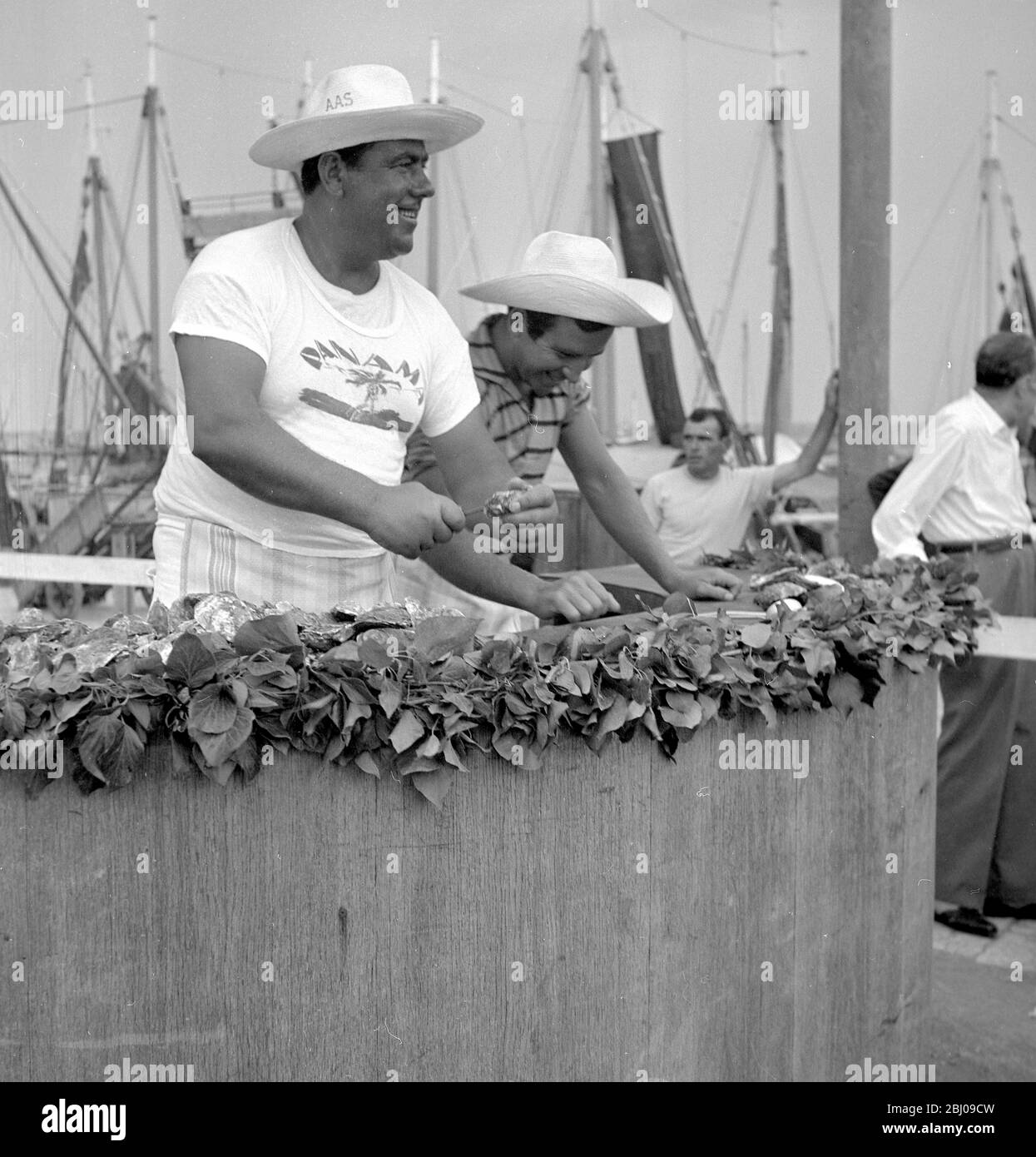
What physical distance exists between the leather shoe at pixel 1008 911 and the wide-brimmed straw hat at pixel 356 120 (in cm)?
315

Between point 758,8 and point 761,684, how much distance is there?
3.84 metres

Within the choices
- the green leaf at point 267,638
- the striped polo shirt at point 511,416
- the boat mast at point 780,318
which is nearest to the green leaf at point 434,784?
the green leaf at point 267,638

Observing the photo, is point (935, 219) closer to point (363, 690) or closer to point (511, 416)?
point (511, 416)

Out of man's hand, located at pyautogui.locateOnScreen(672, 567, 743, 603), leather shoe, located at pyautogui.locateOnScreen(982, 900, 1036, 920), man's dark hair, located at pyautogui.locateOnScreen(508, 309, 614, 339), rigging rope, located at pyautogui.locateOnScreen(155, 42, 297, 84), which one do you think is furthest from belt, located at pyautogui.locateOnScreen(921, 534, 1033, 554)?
rigging rope, located at pyautogui.locateOnScreen(155, 42, 297, 84)

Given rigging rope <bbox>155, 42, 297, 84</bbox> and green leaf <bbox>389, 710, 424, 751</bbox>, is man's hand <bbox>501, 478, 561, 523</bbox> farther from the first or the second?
rigging rope <bbox>155, 42, 297, 84</bbox>

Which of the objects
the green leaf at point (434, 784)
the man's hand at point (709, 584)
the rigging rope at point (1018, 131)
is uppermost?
the rigging rope at point (1018, 131)

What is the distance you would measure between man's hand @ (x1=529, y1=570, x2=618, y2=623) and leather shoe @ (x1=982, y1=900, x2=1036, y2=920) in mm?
2504

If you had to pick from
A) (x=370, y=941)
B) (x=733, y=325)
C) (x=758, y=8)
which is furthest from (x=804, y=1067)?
(x=758, y=8)

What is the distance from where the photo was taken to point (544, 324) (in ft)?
9.98

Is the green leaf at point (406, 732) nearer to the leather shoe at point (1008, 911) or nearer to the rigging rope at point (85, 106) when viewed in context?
the rigging rope at point (85, 106)

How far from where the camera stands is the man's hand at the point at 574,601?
Result: 2.52 meters

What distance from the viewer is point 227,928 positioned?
192 centimetres

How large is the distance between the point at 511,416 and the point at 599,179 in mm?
2584

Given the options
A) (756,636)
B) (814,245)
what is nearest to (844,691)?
(756,636)
